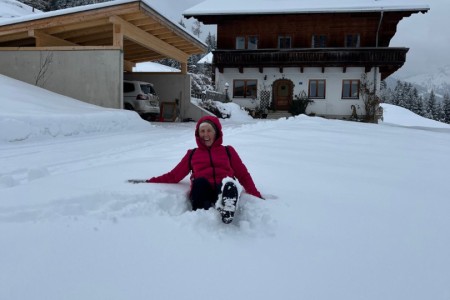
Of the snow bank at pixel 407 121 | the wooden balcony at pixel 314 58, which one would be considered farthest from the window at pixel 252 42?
the snow bank at pixel 407 121

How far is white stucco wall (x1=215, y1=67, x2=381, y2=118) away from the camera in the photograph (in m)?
24.5

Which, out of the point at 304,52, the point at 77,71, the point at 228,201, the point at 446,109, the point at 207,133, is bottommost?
the point at 228,201

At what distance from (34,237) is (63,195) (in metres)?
0.72

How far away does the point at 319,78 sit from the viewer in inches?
979

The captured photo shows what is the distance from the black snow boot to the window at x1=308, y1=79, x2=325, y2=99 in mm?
23446

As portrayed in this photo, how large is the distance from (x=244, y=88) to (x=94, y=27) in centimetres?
1369

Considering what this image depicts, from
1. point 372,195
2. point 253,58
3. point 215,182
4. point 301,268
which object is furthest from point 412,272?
point 253,58

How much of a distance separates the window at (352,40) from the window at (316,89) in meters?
2.87

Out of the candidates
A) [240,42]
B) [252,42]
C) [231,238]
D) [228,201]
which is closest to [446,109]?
[252,42]

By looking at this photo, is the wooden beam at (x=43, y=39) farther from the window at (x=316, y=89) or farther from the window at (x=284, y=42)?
the window at (x=316, y=89)

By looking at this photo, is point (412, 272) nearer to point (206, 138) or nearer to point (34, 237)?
point (206, 138)

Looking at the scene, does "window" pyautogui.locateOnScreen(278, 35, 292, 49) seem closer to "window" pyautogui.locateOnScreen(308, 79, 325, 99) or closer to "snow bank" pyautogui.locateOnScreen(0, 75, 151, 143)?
"window" pyautogui.locateOnScreen(308, 79, 325, 99)

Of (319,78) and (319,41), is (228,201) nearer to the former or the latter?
(319,78)

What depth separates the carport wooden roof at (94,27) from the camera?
476 inches
